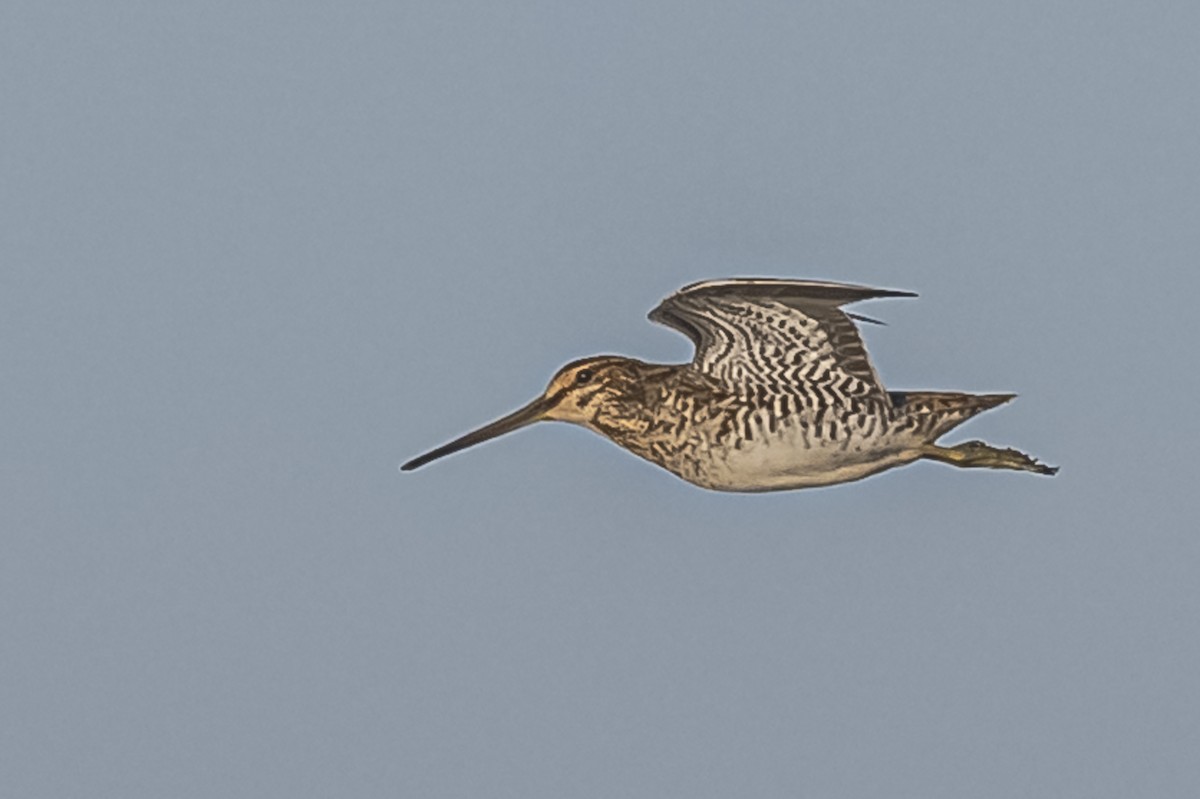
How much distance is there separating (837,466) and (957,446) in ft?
5.69

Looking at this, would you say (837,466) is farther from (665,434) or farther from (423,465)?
(423,465)

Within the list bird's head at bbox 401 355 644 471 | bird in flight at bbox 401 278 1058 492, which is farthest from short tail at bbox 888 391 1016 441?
bird's head at bbox 401 355 644 471

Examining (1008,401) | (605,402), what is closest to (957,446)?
(1008,401)

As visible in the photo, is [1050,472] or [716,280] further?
[1050,472]

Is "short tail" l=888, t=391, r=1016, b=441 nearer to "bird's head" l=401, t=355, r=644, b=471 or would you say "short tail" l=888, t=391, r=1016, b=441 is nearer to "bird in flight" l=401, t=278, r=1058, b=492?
"bird in flight" l=401, t=278, r=1058, b=492

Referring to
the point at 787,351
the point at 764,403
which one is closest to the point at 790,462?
the point at 764,403

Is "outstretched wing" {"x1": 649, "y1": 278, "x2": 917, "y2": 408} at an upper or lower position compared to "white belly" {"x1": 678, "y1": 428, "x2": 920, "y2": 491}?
upper

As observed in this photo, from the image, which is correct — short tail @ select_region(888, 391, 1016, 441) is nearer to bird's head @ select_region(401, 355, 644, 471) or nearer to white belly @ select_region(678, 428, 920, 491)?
white belly @ select_region(678, 428, 920, 491)

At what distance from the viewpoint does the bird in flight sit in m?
38.2

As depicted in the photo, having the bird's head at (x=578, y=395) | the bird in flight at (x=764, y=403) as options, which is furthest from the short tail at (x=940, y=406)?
the bird's head at (x=578, y=395)

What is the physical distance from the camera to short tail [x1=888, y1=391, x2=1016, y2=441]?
38938mm

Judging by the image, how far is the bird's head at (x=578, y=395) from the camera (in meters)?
39.1

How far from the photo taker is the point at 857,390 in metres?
38.5

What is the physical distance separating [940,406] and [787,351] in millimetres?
1585
